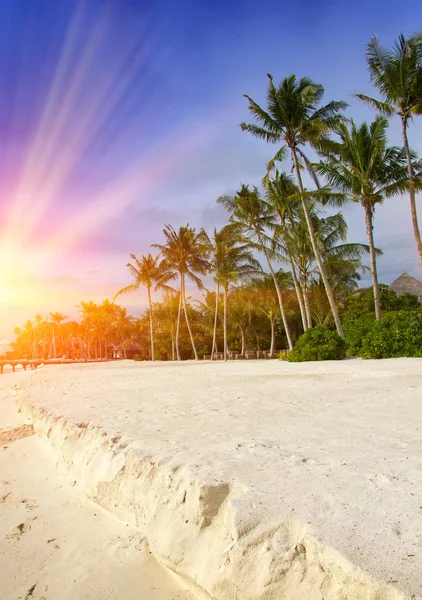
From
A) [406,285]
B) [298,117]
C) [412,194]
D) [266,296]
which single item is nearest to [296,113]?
[298,117]

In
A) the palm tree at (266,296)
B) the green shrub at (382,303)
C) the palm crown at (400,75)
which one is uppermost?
the palm crown at (400,75)

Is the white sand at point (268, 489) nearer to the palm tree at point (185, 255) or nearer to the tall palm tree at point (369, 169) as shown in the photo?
the tall palm tree at point (369, 169)

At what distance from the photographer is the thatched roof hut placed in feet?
113

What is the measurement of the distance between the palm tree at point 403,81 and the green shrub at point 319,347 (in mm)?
5033

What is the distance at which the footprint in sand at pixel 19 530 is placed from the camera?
3.31 meters

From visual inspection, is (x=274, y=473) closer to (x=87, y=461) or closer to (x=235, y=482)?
(x=235, y=482)

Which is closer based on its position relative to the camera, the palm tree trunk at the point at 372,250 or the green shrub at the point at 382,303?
the palm tree trunk at the point at 372,250

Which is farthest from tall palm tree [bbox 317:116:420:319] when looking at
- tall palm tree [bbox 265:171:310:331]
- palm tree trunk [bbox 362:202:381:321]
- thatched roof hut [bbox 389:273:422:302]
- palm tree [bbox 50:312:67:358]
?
palm tree [bbox 50:312:67:358]

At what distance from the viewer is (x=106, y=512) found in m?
3.56

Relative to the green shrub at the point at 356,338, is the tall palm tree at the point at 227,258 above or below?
above

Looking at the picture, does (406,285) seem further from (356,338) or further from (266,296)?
(356,338)

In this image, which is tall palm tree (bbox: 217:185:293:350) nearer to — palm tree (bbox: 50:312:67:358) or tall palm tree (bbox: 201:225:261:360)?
tall palm tree (bbox: 201:225:261:360)

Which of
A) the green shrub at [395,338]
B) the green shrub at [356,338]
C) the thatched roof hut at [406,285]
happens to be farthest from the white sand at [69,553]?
the thatched roof hut at [406,285]

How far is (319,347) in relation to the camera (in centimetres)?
1538
